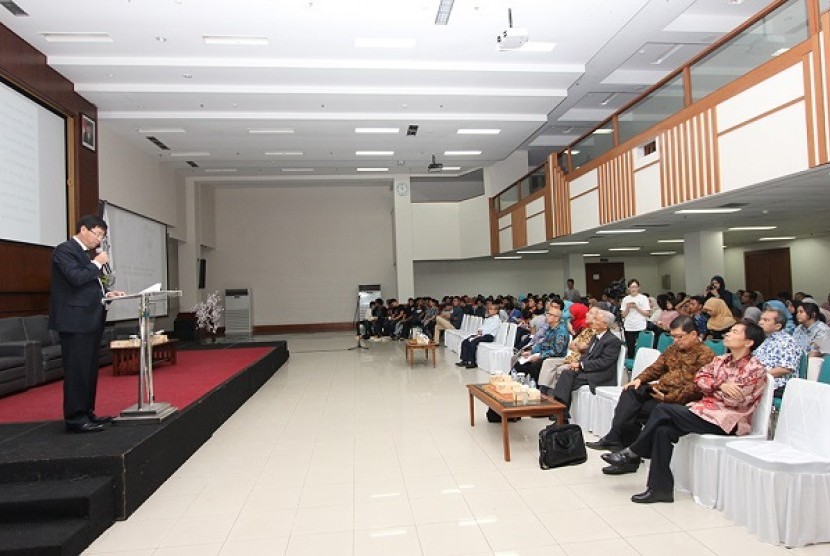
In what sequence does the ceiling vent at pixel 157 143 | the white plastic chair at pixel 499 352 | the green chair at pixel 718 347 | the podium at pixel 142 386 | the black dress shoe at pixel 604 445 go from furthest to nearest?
the ceiling vent at pixel 157 143 → the white plastic chair at pixel 499 352 → the green chair at pixel 718 347 → the black dress shoe at pixel 604 445 → the podium at pixel 142 386

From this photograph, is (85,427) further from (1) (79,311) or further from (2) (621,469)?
(2) (621,469)

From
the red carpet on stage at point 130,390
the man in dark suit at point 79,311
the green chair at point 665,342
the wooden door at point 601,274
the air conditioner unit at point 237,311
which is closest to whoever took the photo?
the man in dark suit at point 79,311

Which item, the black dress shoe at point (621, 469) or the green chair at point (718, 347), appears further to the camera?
the green chair at point (718, 347)

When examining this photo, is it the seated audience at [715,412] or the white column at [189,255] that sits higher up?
the white column at [189,255]

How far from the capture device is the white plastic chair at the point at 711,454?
3.04 meters

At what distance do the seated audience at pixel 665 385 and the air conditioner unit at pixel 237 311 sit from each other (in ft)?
49.1

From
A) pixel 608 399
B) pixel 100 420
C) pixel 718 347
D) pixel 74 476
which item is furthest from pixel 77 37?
pixel 718 347

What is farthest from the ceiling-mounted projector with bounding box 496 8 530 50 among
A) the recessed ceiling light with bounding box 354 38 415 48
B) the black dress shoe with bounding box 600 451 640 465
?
the black dress shoe with bounding box 600 451 640 465

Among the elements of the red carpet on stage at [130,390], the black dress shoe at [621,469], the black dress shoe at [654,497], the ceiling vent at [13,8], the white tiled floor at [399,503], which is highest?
the ceiling vent at [13,8]

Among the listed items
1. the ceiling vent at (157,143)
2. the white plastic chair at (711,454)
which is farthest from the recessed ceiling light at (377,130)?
the white plastic chair at (711,454)

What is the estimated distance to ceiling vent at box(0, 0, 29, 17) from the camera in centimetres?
649

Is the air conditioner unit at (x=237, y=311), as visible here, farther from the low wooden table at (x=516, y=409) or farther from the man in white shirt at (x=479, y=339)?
the low wooden table at (x=516, y=409)

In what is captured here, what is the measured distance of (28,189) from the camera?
7273 millimetres

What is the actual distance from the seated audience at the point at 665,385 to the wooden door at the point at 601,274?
1524 centimetres
